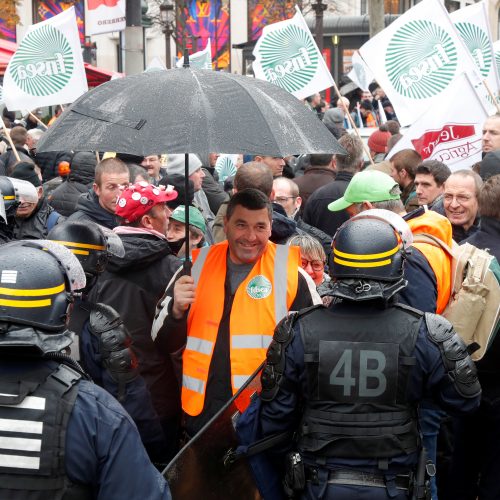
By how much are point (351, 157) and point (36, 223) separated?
2731 mm

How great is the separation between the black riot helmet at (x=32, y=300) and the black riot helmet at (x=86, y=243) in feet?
3.32

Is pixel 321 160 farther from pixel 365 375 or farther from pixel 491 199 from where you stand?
pixel 365 375

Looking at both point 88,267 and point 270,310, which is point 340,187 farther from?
point 88,267

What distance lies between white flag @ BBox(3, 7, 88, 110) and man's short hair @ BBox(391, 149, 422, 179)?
345 centimetres

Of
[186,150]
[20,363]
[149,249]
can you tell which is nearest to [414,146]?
[149,249]

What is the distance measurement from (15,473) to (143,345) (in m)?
1.94

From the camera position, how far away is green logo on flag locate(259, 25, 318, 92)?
9.51 meters

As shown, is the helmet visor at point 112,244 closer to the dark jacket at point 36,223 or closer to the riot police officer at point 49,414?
the riot police officer at point 49,414

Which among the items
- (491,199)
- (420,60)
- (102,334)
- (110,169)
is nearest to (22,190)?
(110,169)

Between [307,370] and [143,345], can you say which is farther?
[143,345]

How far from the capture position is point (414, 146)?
25.6 feet

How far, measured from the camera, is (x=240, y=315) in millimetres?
4121

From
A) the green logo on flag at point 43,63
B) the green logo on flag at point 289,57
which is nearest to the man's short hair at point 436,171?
the green logo on flag at point 289,57

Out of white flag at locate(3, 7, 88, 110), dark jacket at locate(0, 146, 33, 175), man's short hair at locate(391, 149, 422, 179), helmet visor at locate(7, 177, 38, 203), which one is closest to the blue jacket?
helmet visor at locate(7, 177, 38, 203)
